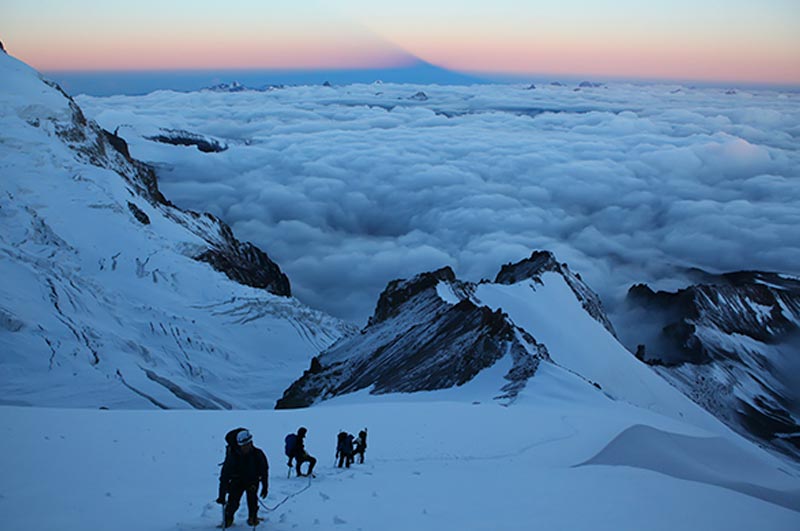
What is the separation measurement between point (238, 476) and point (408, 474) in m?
6.65

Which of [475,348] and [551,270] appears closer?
[475,348]

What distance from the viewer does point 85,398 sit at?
1588 inches

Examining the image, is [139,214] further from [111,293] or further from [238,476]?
[238,476]

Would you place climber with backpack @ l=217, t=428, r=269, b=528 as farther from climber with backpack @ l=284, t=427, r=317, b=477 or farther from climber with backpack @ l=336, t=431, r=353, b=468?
climber with backpack @ l=336, t=431, r=353, b=468

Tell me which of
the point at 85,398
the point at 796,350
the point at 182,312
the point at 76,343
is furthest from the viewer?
the point at 796,350

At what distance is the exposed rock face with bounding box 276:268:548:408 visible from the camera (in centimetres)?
3838

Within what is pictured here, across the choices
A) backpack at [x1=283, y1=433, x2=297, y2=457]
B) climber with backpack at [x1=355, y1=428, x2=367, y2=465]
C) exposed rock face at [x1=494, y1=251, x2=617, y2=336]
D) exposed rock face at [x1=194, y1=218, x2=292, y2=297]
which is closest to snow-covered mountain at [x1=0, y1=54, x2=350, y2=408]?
exposed rock face at [x1=194, y1=218, x2=292, y2=297]

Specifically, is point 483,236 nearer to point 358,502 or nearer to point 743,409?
point 743,409

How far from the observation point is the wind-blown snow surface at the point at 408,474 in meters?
11.3

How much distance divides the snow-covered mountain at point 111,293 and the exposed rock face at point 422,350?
10.0m

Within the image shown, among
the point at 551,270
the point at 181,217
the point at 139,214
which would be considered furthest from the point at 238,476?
the point at 181,217

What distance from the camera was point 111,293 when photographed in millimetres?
60844

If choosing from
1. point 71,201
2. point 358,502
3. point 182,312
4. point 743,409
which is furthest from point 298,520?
point 743,409

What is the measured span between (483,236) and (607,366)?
12700cm
